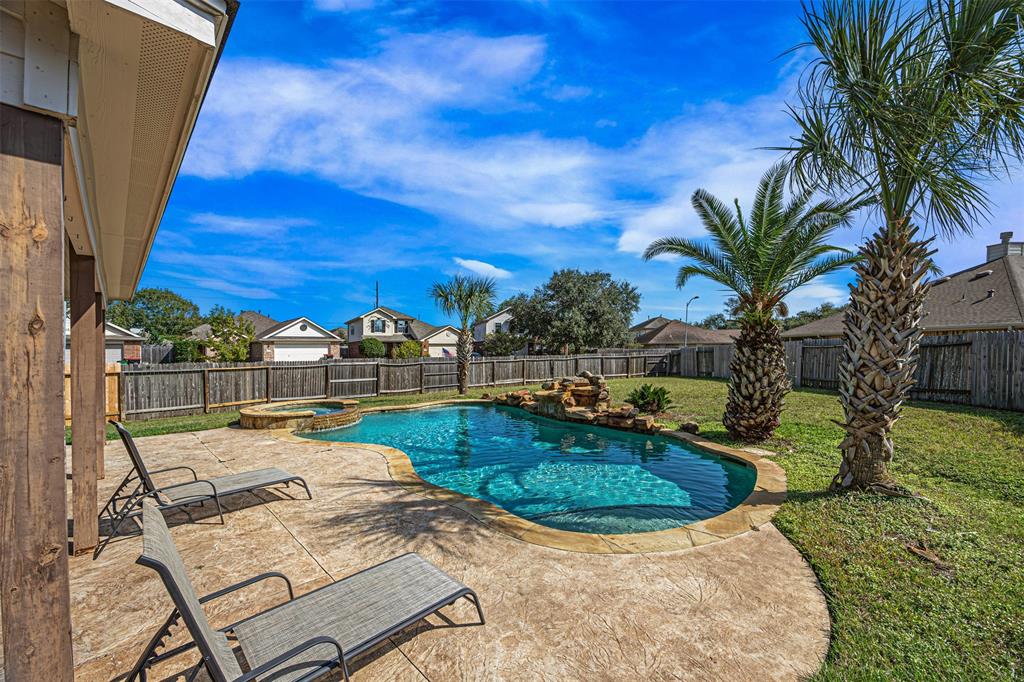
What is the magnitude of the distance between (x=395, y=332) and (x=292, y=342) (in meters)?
11.2

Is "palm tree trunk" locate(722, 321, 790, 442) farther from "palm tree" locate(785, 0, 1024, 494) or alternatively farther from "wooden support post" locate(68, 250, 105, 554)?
"wooden support post" locate(68, 250, 105, 554)

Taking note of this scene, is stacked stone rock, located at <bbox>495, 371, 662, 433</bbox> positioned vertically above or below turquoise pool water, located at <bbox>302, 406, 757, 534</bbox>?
above

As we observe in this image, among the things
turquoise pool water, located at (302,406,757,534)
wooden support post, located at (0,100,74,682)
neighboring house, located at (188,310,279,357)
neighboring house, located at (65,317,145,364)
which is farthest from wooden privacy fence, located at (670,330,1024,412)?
neighboring house, located at (188,310,279,357)

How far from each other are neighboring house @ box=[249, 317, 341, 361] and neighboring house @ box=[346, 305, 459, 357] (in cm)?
360

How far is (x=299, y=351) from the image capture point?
36875 mm

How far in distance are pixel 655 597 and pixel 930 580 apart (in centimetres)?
233

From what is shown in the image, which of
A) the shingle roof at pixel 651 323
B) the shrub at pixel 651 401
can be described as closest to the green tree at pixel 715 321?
the shingle roof at pixel 651 323

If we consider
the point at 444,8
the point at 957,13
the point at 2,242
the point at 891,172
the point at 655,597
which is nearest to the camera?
the point at 2,242

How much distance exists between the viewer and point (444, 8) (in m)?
8.38

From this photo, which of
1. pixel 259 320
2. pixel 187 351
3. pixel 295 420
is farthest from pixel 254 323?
pixel 295 420

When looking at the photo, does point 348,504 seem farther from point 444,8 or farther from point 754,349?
point 444,8

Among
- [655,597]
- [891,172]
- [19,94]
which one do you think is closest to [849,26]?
[891,172]

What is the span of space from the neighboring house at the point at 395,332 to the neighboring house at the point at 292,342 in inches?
142

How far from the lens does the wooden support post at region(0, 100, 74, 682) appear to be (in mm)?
1527
